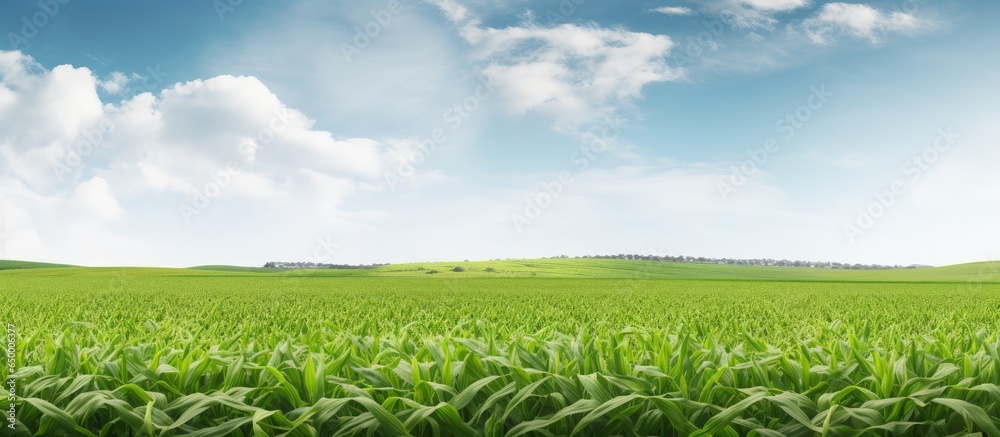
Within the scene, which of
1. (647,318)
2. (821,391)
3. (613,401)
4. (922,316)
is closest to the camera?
(613,401)

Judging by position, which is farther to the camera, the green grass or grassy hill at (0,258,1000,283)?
the green grass

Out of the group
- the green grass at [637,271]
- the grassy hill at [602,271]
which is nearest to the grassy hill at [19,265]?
the grassy hill at [602,271]

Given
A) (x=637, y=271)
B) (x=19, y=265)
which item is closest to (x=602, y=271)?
(x=637, y=271)

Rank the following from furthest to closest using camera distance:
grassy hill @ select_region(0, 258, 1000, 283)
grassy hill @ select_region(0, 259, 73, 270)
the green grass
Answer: grassy hill @ select_region(0, 259, 73, 270), the green grass, grassy hill @ select_region(0, 258, 1000, 283)

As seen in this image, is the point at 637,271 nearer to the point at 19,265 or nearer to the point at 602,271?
the point at 602,271

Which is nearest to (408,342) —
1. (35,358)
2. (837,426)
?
(35,358)

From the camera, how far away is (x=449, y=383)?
10.6 feet

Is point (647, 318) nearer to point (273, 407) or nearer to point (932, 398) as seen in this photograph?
point (932, 398)

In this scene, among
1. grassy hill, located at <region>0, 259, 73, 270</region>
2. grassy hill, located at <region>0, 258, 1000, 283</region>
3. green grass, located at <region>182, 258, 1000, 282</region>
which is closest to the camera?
grassy hill, located at <region>0, 258, 1000, 283</region>

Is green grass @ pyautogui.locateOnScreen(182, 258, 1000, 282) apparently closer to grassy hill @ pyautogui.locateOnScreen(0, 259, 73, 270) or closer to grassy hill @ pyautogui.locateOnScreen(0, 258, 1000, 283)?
grassy hill @ pyautogui.locateOnScreen(0, 258, 1000, 283)

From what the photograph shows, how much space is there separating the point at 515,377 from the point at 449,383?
1.14 feet

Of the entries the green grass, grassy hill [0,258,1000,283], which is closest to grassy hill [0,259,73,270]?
grassy hill [0,258,1000,283]

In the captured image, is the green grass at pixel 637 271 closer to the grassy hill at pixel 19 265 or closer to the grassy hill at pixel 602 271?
the grassy hill at pixel 602 271

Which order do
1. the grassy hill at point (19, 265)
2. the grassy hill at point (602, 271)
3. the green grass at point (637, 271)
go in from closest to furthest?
the grassy hill at point (602, 271) < the green grass at point (637, 271) < the grassy hill at point (19, 265)
